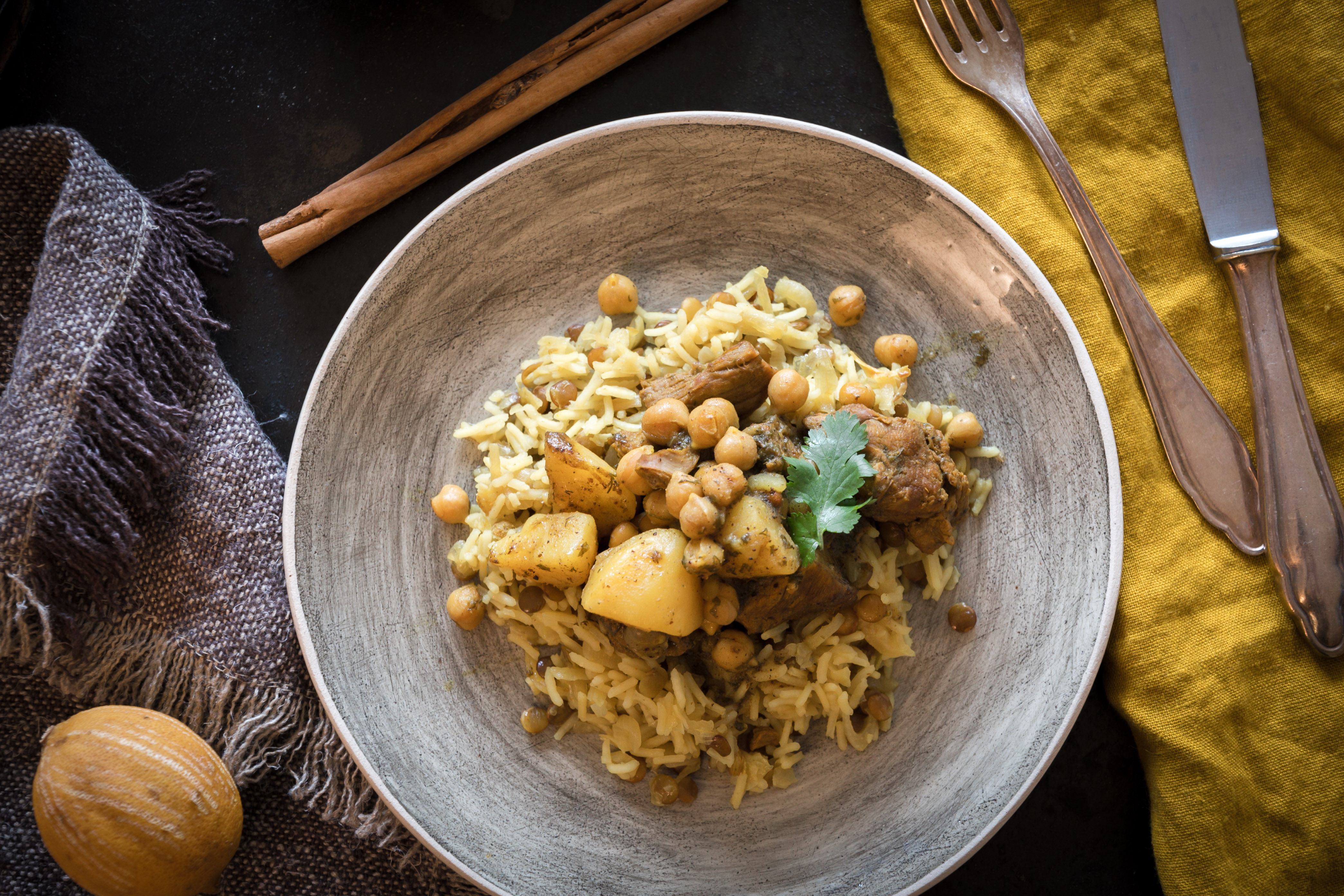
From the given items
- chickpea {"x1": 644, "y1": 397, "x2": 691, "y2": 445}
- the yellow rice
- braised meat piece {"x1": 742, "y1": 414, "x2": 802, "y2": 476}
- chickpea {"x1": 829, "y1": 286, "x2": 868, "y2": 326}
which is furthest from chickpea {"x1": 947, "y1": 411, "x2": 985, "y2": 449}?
chickpea {"x1": 644, "y1": 397, "x2": 691, "y2": 445}

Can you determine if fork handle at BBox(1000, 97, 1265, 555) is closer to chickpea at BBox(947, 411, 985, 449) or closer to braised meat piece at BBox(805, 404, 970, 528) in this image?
chickpea at BBox(947, 411, 985, 449)

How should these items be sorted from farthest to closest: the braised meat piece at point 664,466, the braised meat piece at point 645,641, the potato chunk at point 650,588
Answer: the braised meat piece at point 645,641 < the braised meat piece at point 664,466 < the potato chunk at point 650,588

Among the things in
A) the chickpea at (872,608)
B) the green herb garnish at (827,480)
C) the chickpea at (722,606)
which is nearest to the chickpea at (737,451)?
the green herb garnish at (827,480)

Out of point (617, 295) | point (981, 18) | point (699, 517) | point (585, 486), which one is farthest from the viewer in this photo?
point (981, 18)

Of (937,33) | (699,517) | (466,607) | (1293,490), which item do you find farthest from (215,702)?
(1293,490)

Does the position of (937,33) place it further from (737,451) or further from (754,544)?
(754,544)

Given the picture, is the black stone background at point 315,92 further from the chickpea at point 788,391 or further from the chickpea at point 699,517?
the chickpea at point 699,517
